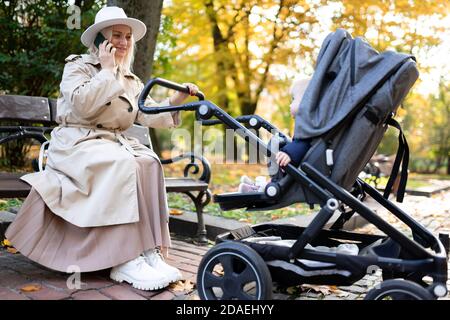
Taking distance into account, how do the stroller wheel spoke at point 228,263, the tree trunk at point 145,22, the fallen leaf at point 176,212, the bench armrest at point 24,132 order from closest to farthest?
1. the stroller wheel spoke at point 228,263
2. the bench armrest at point 24,132
3. the fallen leaf at point 176,212
4. the tree trunk at point 145,22

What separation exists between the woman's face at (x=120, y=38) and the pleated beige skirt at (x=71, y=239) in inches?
34.7

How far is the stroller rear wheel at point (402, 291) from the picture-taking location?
2.11 meters

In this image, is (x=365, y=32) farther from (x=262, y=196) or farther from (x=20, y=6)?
(x=262, y=196)

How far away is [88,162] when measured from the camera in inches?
111

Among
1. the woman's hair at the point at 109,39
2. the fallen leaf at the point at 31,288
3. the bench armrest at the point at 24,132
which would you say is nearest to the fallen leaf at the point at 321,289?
the fallen leaf at the point at 31,288

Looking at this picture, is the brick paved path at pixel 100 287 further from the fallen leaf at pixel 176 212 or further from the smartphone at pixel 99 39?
the smartphone at pixel 99 39

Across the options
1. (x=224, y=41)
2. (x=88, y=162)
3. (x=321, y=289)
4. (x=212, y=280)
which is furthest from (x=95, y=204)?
(x=224, y=41)

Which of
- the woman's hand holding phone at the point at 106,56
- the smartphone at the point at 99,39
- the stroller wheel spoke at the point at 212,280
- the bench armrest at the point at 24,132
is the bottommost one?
the stroller wheel spoke at the point at 212,280

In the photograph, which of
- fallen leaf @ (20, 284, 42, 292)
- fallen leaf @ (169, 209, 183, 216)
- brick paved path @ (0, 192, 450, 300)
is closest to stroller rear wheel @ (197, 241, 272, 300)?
brick paved path @ (0, 192, 450, 300)

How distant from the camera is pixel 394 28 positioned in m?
8.67

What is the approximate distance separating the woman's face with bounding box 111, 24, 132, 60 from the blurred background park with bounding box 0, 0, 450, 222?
212cm

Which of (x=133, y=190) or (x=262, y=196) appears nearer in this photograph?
(x=262, y=196)
